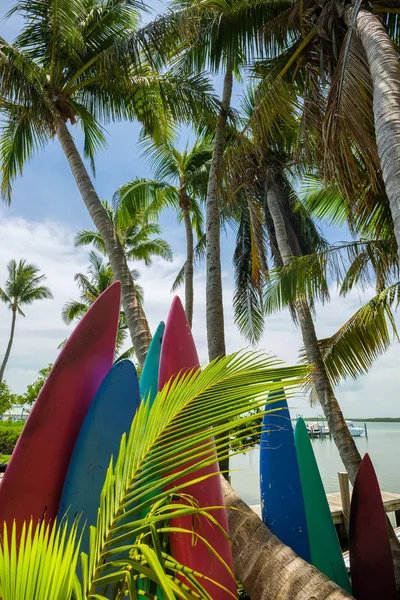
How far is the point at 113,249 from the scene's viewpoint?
15.4 ft

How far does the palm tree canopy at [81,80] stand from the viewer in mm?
5672

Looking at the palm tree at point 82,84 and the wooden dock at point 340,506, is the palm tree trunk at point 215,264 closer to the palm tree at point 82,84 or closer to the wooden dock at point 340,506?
the palm tree at point 82,84

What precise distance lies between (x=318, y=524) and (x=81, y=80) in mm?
6346

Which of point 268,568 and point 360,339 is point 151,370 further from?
point 360,339

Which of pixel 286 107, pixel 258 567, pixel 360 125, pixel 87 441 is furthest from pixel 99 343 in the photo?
pixel 286 107

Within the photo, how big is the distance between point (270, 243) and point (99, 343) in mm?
8888

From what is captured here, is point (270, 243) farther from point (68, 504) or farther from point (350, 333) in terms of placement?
point (68, 504)

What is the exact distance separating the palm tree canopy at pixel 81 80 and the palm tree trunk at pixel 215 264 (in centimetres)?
64

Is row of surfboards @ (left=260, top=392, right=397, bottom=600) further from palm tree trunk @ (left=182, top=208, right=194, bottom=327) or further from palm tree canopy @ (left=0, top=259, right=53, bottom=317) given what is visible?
palm tree canopy @ (left=0, top=259, right=53, bottom=317)

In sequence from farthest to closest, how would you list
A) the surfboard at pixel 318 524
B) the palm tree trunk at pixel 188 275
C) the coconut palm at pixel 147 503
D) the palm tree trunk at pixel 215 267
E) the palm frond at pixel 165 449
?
the palm tree trunk at pixel 188 275 → the palm tree trunk at pixel 215 267 → the surfboard at pixel 318 524 → the palm frond at pixel 165 449 → the coconut palm at pixel 147 503

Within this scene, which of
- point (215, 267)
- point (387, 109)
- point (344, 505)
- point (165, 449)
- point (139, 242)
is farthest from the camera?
point (139, 242)

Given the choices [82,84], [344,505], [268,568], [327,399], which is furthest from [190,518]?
[344,505]

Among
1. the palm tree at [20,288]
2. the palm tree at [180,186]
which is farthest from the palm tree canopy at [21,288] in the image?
the palm tree at [180,186]

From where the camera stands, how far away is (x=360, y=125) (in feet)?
13.4
